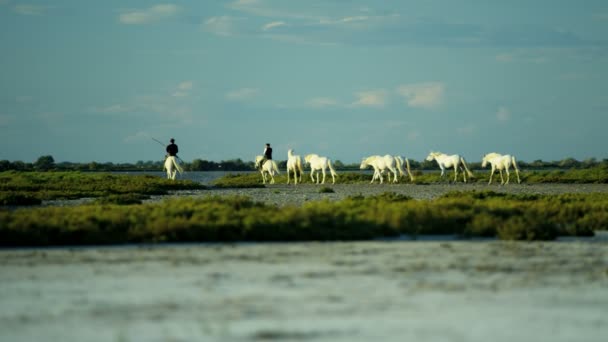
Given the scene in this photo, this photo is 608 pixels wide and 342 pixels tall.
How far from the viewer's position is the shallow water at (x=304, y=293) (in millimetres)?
9039

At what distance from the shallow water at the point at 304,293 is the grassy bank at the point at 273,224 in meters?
0.96

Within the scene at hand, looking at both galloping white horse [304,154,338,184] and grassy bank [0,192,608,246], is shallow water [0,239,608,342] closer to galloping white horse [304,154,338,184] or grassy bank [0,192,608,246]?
grassy bank [0,192,608,246]

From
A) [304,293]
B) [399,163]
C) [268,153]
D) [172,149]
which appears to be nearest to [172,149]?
[172,149]

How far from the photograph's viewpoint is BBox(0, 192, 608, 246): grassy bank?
16.6 meters

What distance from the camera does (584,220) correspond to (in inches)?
787

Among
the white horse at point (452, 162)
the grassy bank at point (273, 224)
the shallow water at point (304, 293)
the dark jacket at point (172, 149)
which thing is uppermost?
the dark jacket at point (172, 149)

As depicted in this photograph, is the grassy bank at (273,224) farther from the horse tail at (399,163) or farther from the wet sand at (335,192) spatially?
the horse tail at (399,163)

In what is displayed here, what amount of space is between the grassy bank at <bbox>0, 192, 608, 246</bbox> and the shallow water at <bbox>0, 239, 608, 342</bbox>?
961 millimetres

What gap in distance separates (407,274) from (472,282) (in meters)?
0.98

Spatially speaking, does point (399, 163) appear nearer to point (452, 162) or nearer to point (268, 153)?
point (452, 162)

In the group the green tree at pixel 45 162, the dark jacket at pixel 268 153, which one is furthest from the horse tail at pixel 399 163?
the green tree at pixel 45 162

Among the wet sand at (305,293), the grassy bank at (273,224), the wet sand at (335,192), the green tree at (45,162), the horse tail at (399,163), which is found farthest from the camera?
the green tree at (45,162)

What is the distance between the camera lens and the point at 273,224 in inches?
690

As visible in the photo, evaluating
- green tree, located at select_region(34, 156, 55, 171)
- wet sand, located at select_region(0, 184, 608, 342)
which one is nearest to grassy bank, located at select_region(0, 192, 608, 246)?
wet sand, located at select_region(0, 184, 608, 342)
